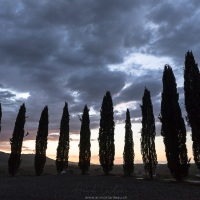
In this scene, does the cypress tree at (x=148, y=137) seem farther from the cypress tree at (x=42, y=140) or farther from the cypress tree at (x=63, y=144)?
the cypress tree at (x=42, y=140)

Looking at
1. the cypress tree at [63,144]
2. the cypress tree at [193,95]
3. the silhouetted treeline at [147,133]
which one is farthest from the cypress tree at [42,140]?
the cypress tree at [193,95]

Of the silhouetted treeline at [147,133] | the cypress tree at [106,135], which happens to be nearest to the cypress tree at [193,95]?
the silhouetted treeline at [147,133]

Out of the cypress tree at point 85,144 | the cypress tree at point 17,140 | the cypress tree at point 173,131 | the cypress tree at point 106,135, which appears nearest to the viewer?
the cypress tree at point 173,131

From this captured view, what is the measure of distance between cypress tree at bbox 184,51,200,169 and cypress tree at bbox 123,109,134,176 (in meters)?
18.4

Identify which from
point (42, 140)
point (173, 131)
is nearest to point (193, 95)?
point (173, 131)

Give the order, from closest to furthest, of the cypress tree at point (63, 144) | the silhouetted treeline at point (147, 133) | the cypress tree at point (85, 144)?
the silhouetted treeline at point (147, 133)
the cypress tree at point (85, 144)
the cypress tree at point (63, 144)

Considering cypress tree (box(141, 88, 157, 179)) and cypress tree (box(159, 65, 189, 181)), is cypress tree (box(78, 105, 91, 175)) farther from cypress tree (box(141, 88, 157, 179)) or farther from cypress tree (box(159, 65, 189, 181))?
cypress tree (box(159, 65, 189, 181))

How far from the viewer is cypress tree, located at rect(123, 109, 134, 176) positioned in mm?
47375

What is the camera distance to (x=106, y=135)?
146 ft

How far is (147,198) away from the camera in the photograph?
16281mm

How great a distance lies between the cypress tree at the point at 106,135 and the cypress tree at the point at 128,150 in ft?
19.2

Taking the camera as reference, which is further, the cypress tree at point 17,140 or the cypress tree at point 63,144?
the cypress tree at point 63,144

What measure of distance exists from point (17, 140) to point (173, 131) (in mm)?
31683

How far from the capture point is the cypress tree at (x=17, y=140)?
151ft
